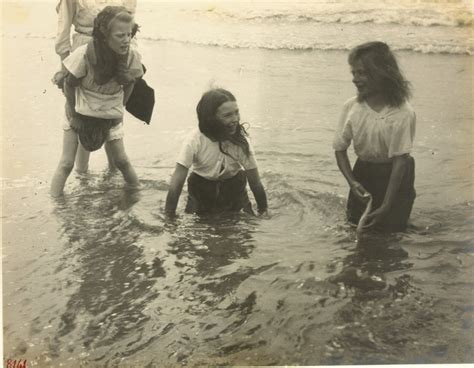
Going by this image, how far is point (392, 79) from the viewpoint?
8.61ft

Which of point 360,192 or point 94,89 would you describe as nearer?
point 360,192

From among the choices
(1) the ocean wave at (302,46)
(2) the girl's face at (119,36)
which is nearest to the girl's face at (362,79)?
(2) the girl's face at (119,36)

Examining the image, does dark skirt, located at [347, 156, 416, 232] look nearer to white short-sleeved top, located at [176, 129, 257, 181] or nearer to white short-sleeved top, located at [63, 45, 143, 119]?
white short-sleeved top, located at [176, 129, 257, 181]

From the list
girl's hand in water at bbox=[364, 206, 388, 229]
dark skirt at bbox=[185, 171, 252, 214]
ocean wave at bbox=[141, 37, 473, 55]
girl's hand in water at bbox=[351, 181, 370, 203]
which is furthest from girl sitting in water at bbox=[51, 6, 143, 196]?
ocean wave at bbox=[141, 37, 473, 55]

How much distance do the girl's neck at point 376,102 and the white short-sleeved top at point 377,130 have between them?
13 mm

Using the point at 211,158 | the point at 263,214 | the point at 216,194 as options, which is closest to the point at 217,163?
the point at 211,158

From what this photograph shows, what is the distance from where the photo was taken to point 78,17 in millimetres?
3139

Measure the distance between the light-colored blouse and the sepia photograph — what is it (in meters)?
0.01

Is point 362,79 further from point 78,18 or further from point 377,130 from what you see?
point 78,18

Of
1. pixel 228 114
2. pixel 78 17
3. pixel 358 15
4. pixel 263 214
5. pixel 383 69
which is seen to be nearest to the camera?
pixel 383 69

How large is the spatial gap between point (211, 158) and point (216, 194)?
168 millimetres

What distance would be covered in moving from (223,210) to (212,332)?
93 cm

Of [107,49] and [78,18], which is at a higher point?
[78,18]

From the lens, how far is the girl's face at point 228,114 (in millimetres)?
2725
